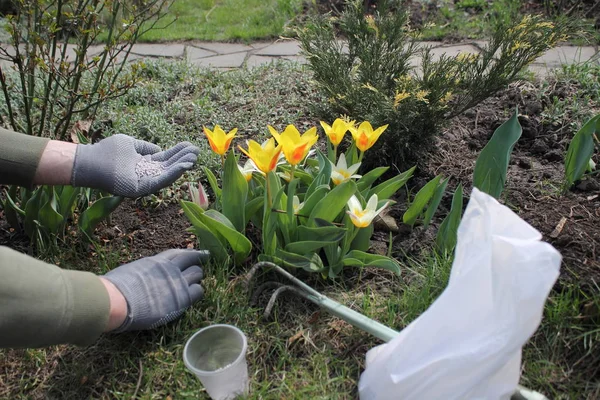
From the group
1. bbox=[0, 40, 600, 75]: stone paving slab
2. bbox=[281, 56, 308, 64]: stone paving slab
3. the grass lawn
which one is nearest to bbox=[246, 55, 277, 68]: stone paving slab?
bbox=[0, 40, 600, 75]: stone paving slab

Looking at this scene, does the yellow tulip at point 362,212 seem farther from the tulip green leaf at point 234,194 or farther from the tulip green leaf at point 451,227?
the tulip green leaf at point 234,194

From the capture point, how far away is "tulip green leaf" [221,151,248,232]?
1884mm

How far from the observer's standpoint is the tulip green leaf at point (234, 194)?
1884 millimetres

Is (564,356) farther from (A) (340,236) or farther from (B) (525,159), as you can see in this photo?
(B) (525,159)

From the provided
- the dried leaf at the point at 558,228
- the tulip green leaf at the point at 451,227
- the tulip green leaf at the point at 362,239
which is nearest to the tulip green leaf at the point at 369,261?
the tulip green leaf at the point at 362,239

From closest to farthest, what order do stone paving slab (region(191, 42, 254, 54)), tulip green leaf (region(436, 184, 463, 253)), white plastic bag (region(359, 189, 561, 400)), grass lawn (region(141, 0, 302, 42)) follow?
1. white plastic bag (region(359, 189, 561, 400))
2. tulip green leaf (region(436, 184, 463, 253))
3. stone paving slab (region(191, 42, 254, 54))
4. grass lawn (region(141, 0, 302, 42))

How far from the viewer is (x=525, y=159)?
2.52m

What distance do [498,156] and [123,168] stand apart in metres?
1.32

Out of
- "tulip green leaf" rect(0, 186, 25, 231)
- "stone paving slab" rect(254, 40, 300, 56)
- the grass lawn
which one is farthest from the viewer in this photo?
the grass lawn

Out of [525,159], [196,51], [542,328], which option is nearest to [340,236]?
[542,328]

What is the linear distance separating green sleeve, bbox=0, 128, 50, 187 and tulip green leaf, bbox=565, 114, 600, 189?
6.25 ft

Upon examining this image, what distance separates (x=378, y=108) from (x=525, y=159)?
737 millimetres

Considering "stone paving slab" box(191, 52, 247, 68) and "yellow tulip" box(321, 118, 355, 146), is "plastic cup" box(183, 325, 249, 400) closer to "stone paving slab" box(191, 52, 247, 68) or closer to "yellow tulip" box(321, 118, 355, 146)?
"yellow tulip" box(321, 118, 355, 146)

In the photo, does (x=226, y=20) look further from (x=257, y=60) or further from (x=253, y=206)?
(x=253, y=206)
